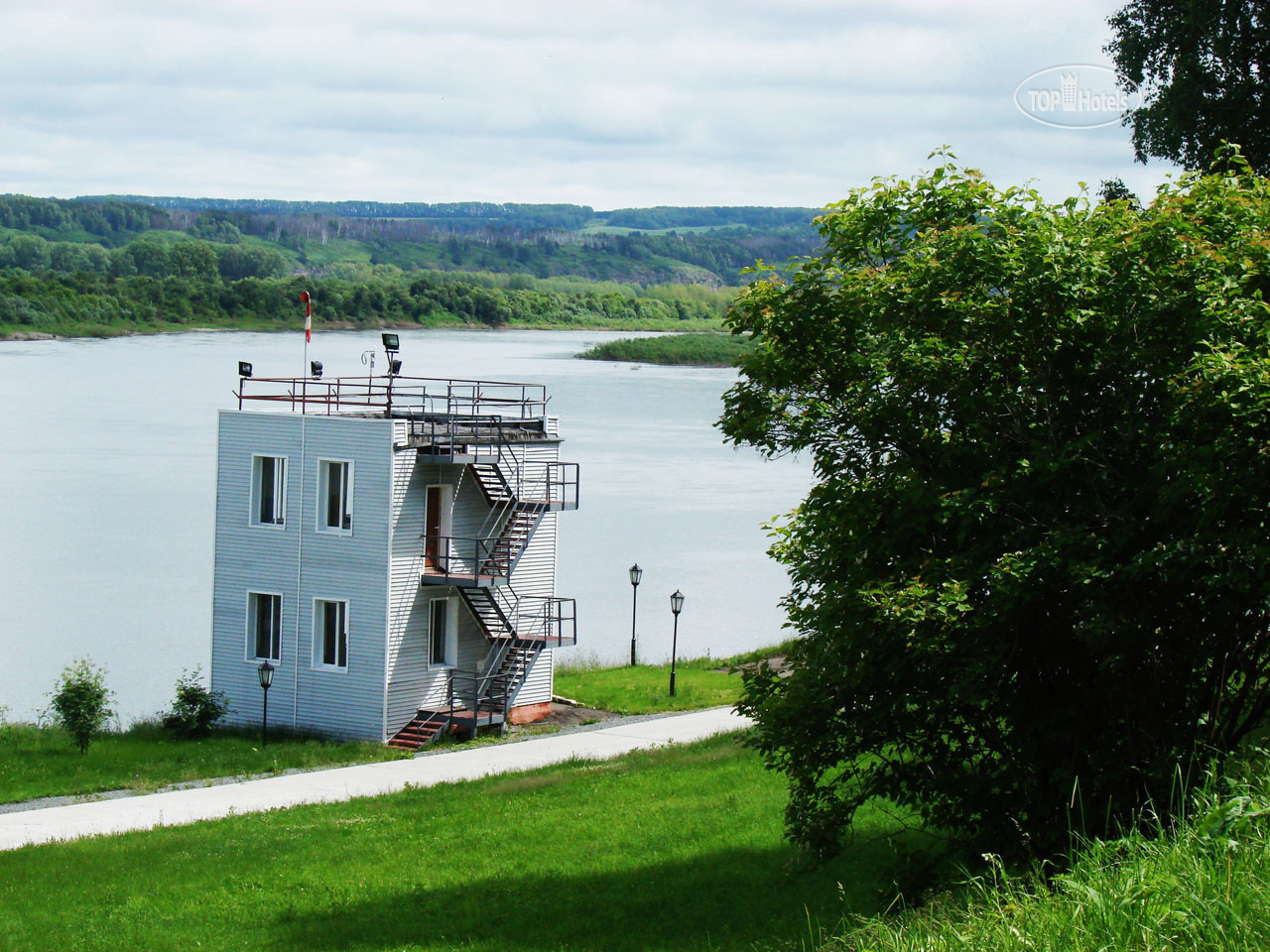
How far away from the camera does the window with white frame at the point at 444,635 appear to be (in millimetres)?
31781

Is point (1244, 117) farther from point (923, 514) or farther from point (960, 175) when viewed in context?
point (923, 514)

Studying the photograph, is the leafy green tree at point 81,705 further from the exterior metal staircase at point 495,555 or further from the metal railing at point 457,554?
the metal railing at point 457,554

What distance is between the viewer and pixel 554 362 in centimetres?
15550

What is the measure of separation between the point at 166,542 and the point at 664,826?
4559cm

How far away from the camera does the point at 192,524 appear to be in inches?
2534

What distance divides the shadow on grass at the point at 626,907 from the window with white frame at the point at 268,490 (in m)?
16.0

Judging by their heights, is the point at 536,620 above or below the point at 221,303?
below

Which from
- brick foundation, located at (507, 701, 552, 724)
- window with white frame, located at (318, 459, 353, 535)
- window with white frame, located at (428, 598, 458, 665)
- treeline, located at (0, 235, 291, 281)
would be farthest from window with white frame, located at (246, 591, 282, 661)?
treeline, located at (0, 235, 291, 281)

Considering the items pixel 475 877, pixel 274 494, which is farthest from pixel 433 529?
pixel 475 877

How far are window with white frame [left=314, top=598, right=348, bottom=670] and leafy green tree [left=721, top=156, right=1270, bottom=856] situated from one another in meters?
18.9

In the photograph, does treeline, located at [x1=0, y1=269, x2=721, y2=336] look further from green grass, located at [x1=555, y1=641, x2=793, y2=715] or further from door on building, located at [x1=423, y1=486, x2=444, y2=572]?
door on building, located at [x1=423, y1=486, x2=444, y2=572]

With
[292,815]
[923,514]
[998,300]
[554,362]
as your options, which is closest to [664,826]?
[292,815]

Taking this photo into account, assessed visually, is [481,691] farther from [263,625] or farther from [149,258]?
[149,258]

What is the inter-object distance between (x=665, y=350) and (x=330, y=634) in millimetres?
134386
